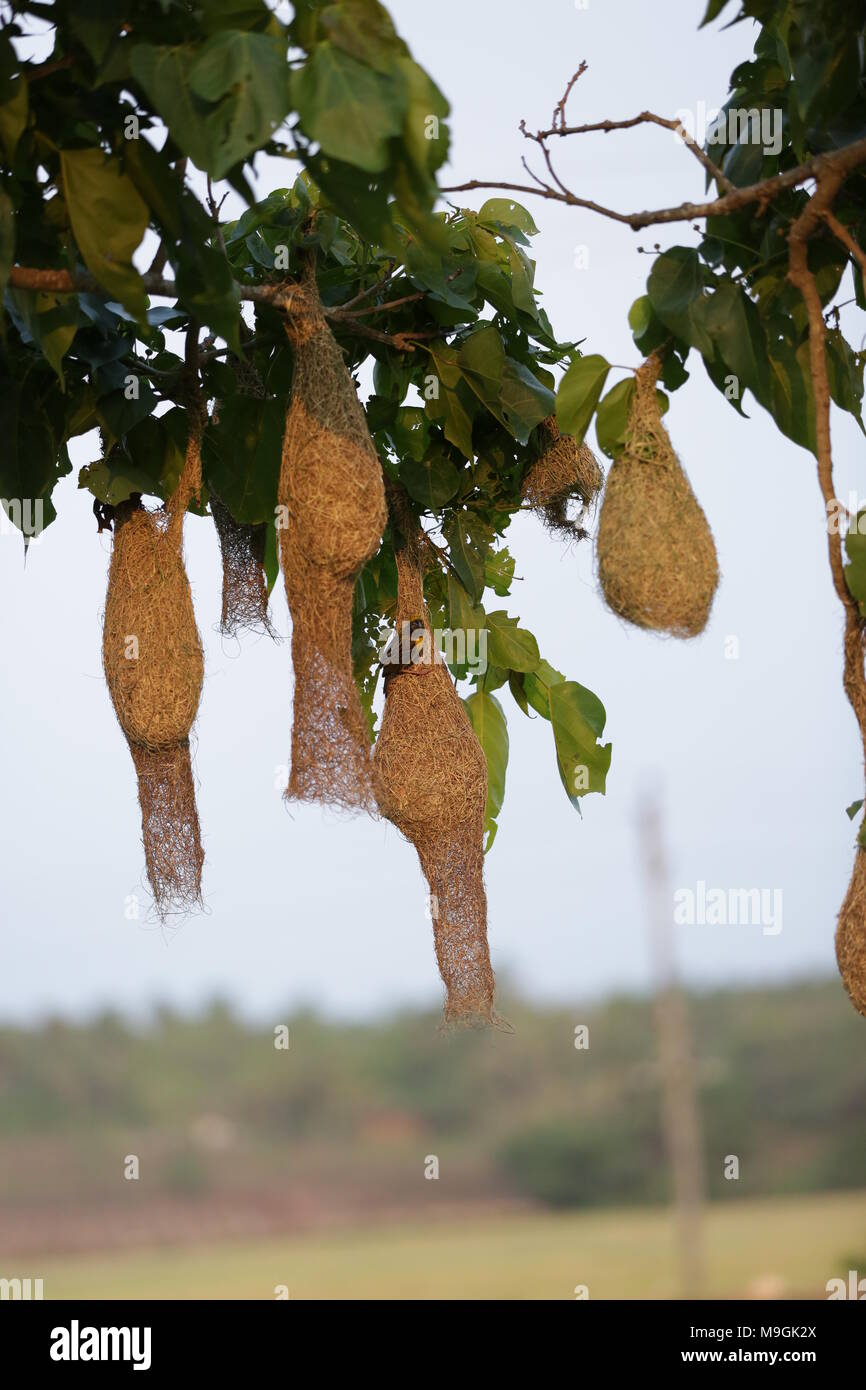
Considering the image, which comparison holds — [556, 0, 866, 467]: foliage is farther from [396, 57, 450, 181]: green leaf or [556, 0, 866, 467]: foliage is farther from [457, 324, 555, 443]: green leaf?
[396, 57, 450, 181]: green leaf

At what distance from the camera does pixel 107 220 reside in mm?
1159

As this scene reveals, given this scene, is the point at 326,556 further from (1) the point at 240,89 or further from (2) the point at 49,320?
(1) the point at 240,89

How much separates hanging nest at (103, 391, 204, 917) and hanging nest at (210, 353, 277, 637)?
0.16 metres

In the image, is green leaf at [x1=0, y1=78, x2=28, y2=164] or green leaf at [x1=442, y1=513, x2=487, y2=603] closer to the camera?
green leaf at [x1=0, y1=78, x2=28, y2=164]

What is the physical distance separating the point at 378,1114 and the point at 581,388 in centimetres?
1185

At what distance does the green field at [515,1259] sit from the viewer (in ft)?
38.5

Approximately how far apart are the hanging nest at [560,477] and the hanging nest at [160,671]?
432mm

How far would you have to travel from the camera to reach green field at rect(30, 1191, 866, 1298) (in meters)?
11.7

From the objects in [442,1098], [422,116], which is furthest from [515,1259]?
[422,116]

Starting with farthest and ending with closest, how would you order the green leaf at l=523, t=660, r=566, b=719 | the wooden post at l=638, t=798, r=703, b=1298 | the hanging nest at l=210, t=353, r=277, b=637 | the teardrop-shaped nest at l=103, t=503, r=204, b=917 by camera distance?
the wooden post at l=638, t=798, r=703, b=1298 → the green leaf at l=523, t=660, r=566, b=719 → the hanging nest at l=210, t=353, r=277, b=637 → the teardrop-shaped nest at l=103, t=503, r=204, b=917

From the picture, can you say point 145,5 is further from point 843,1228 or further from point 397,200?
point 843,1228

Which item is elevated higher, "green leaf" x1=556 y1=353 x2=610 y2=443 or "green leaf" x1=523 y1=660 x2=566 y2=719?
"green leaf" x1=556 y1=353 x2=610 y2=443

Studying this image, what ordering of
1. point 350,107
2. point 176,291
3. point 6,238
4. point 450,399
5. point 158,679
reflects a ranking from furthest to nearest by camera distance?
point 450,399, point 158,679, point 176,291, point 6,238, point 350,107

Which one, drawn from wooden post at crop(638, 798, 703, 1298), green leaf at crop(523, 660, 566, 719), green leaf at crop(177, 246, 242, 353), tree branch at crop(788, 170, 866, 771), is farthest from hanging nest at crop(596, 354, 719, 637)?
wooden post at crop(638, 798, 703, 1298)
